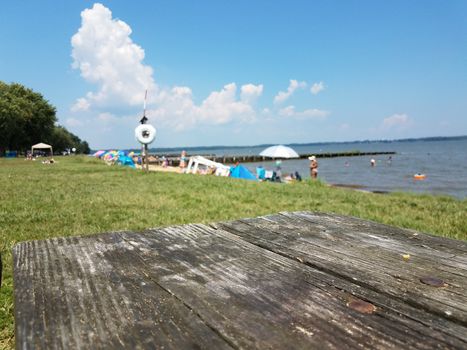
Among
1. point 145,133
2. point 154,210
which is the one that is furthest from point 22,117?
point 154,210

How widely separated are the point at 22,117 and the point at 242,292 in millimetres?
61783

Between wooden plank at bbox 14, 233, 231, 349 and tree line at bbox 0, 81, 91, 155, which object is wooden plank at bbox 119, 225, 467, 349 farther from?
tree line at bbox 0, 81, 91, 155

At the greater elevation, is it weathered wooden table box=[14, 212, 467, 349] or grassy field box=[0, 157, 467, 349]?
weathered wooden table box=[14, 212, 467, 349]

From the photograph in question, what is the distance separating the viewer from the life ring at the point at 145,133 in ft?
70.1

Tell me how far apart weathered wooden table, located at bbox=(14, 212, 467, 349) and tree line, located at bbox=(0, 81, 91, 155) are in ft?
196

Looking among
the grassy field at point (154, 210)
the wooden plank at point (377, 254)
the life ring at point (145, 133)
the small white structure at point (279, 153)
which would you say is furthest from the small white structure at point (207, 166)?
the wooden plank at point (377, 254)

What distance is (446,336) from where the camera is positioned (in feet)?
3.10

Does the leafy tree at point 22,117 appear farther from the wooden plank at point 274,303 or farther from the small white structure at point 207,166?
the wooden plank at point 274,303

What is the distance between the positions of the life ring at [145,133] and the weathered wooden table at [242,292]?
19951 millimetres

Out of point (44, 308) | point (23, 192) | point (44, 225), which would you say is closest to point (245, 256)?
point (44, 308)

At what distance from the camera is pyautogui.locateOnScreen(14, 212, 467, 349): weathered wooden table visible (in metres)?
0.93

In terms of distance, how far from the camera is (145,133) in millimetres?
21594

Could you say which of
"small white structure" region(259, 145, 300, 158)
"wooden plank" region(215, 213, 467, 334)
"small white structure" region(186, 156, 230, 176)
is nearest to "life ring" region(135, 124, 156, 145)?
"small white structure" region(186, 156, 230, 176)

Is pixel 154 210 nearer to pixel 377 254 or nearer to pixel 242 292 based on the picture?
pixel 377 254
